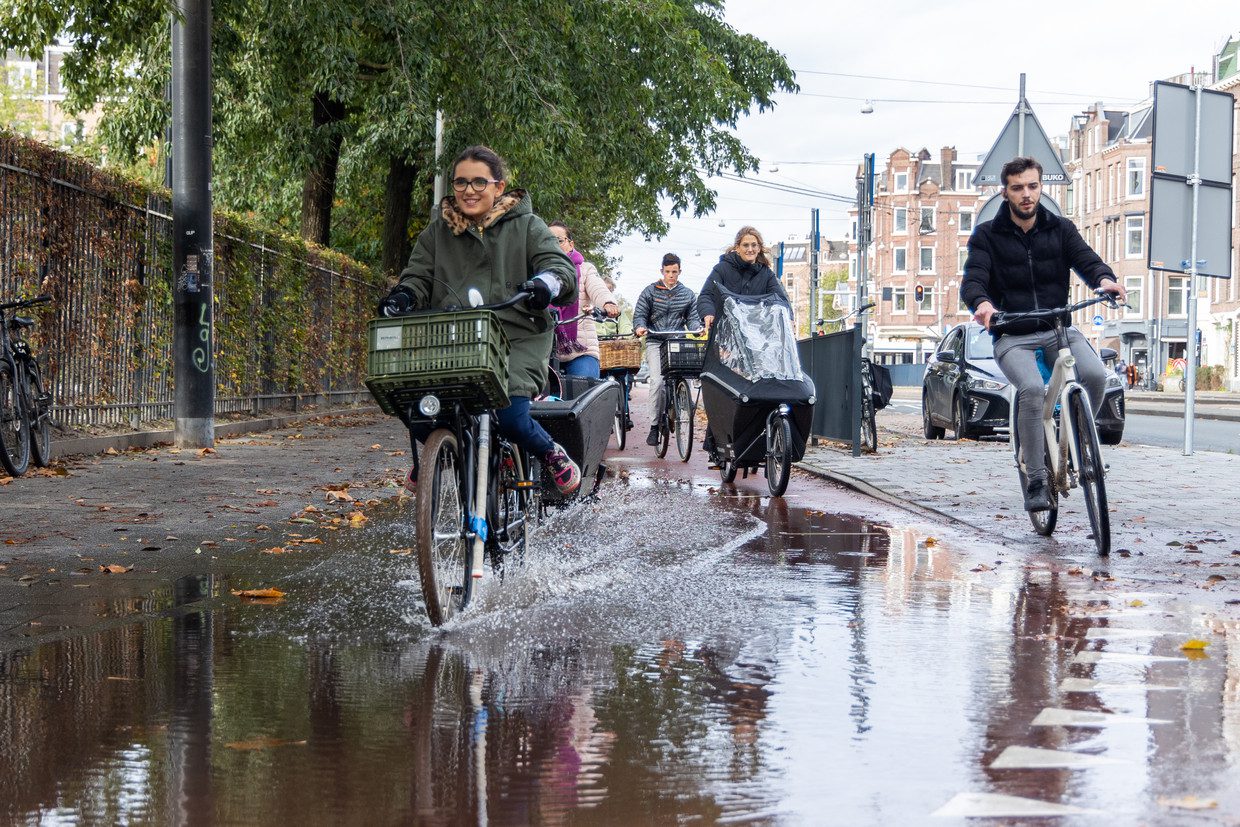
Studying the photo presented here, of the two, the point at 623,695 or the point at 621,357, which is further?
the point at 621,357

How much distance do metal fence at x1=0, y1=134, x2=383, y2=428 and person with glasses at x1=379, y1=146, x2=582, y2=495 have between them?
7136 millimetres

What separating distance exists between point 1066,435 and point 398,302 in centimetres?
408

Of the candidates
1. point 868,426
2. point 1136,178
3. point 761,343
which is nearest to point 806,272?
point 1136,178

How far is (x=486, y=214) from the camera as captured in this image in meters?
6.34

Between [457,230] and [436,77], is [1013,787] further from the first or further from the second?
[436,77]

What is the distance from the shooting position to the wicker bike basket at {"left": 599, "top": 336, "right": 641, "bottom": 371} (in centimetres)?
1562

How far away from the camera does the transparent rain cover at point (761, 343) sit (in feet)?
38.7

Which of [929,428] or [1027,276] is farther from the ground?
[1027,276]

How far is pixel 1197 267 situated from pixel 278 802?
1384 cm

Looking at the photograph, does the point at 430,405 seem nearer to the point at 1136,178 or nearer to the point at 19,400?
the point at 19,400

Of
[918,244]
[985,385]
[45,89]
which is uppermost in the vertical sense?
[45,89]

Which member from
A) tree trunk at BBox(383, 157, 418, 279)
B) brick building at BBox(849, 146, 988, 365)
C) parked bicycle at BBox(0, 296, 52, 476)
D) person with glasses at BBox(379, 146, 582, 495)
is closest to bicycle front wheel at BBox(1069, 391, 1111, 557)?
person with glasses at BBox(379, 146, 582, 495)

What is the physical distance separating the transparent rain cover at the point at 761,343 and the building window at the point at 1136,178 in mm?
75443

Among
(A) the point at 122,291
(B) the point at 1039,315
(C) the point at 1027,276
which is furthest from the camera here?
(A) the point at 122,291
